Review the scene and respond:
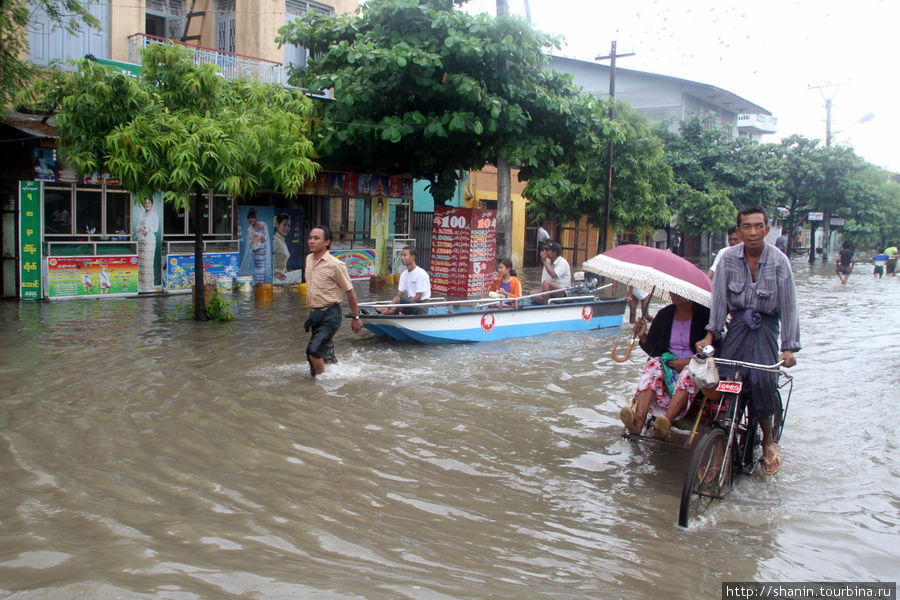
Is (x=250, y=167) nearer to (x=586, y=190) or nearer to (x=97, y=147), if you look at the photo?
(x=97, y=147)

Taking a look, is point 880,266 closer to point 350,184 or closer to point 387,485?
point 350,184

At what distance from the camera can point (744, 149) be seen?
3441 centimetres

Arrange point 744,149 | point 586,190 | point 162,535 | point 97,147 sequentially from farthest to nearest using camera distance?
point 744,149, point 586,190, point 97,147, point 162,535

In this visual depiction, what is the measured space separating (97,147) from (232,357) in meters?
3.98

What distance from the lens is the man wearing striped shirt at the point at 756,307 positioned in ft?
17.0

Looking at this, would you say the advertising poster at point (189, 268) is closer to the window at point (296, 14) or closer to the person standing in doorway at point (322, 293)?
the window at point (296, 14)

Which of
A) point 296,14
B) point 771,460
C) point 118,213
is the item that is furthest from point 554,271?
point 296,14

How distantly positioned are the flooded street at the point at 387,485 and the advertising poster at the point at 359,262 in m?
9.98

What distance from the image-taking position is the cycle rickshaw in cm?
481

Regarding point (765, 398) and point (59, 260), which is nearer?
point (765, 398)

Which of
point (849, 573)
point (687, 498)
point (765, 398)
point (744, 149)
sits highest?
point (744, 149)

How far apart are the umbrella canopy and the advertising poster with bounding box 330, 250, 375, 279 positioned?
1407 cm

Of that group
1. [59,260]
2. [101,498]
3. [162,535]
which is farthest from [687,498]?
[59,260]

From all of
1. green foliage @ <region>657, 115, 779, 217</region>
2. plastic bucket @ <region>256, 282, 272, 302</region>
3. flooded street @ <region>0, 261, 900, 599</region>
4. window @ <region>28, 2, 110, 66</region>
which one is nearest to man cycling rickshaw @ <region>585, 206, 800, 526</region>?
flooded street @ <region>0, 261, 900, 599</region>
